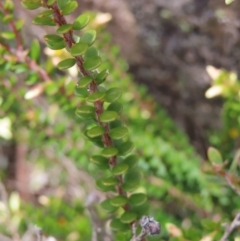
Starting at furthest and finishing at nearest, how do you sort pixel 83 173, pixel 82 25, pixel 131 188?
pixel 83 173, pixel 131 188, pixel 82 25

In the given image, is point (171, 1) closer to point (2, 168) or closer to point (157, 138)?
point (157, 138)

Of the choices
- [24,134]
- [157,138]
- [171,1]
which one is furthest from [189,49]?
[24,134]

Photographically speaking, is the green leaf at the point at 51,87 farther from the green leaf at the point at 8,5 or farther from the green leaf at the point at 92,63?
the green leaf at the point at 92,63

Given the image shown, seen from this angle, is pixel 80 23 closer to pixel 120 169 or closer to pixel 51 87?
pixel 120 169

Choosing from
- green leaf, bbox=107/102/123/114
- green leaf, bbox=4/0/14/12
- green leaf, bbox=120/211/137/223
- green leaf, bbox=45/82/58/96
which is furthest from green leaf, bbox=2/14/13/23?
green leaf, bbox=120/211/137/223

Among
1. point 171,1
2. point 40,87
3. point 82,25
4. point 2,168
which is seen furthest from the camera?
point 2,168

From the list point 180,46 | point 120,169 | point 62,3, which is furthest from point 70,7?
point 180,46

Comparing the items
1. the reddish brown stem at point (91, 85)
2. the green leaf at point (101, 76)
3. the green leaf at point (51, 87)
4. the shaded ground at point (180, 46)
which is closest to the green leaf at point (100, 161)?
the reddish brown stem at point (91, 85)
